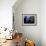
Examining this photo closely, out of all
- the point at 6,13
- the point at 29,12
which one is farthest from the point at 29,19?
the point at 6,13

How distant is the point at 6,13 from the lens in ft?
15.8

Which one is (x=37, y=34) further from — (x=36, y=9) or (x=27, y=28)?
(x=36, y=9)

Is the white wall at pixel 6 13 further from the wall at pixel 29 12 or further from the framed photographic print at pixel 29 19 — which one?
the framed photographic print at pixel 29 19

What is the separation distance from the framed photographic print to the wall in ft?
0.49

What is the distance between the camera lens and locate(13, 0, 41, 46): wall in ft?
19.6

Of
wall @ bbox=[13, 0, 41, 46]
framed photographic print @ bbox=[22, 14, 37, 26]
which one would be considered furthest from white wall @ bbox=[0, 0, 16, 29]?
framed photographic print @ bbox=[22, 14, 37, 26]

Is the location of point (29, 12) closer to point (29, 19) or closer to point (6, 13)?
point (29, 19)

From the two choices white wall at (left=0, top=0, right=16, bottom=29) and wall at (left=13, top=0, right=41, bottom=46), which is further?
wall at (left=13, top=0, right=41, bottom=46)

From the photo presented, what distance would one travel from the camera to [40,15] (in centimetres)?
595

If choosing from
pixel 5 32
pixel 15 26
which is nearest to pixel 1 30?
pixel 5 32

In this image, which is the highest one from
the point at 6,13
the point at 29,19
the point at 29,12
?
the point at 29,12

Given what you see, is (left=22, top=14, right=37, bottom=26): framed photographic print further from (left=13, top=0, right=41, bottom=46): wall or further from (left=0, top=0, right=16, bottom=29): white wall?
(left=0, top=0, right=16, bottom=29): white wall

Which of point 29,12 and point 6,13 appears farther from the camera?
point 29,12

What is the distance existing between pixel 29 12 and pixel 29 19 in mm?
344
